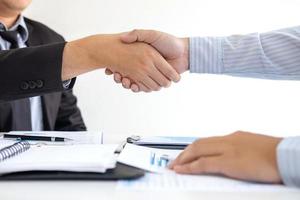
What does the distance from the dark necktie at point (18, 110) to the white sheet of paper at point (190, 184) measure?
0.94 m

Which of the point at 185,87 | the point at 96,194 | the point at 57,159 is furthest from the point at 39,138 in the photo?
the point at 185,87

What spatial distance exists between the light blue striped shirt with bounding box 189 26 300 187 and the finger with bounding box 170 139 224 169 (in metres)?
0.54

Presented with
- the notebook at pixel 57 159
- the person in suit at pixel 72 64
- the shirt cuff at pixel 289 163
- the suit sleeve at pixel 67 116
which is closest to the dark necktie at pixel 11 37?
the suit sleeve at pixel 67 116

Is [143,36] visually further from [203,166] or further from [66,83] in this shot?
[203,166]

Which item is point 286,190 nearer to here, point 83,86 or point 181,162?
point 181,162

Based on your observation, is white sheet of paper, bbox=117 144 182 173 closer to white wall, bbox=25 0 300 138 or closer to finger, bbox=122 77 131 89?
finger, bbox=122 77 131 89

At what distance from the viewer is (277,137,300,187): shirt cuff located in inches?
18.6

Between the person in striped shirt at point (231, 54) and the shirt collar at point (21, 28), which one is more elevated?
the shirt collar at point (21, 28)

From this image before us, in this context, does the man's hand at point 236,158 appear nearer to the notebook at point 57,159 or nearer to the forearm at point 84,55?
the notebook at point 57,159

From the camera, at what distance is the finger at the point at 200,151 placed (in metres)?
0.53

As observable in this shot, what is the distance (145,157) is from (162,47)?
51 centimetres

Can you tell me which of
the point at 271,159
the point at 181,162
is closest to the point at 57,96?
the point at 181,162

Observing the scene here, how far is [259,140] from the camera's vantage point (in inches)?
20.4

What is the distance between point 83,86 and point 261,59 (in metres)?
0.99
